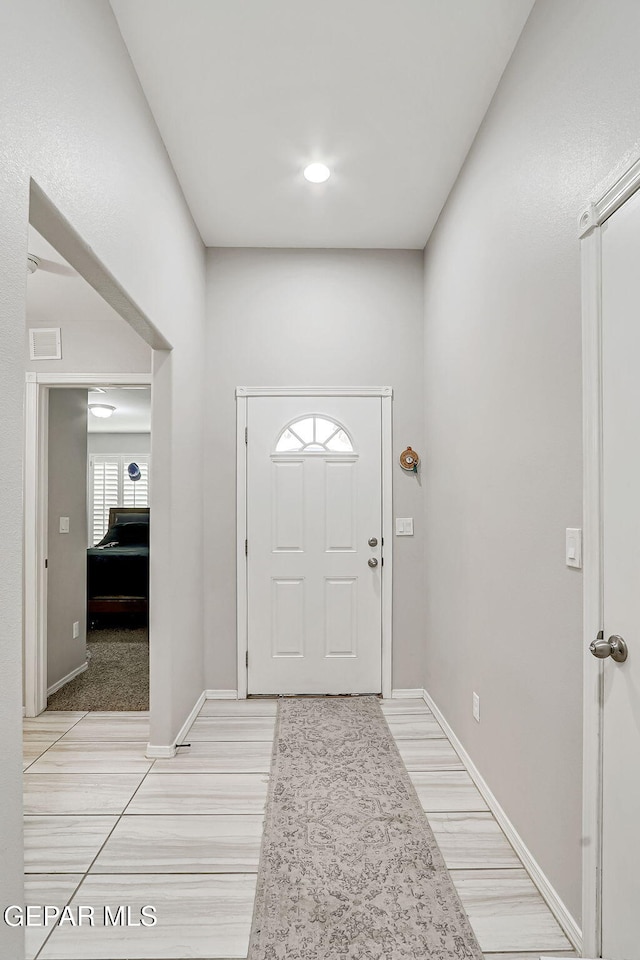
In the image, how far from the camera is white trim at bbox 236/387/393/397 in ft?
12.6

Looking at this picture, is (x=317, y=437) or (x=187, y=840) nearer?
(x=187, y=840)

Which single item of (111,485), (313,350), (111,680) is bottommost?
(111,680)

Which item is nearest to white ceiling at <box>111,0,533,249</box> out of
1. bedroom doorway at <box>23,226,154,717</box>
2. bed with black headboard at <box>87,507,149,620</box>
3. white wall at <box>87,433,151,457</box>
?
bedroom doorway at <box>23,226,154,717</box>

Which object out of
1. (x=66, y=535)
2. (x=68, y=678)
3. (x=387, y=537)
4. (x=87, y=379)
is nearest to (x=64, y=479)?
(x=66, y=535)

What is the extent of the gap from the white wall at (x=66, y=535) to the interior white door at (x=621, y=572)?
3594mm

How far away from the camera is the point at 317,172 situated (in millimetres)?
2977

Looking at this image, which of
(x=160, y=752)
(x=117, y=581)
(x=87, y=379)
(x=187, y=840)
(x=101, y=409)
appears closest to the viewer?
(x=187, y=840)

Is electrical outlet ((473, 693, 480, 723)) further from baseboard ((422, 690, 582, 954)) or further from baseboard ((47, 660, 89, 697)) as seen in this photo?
baseboard ((47, 660, 89, 697))

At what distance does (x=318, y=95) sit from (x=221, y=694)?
3312 millimetres

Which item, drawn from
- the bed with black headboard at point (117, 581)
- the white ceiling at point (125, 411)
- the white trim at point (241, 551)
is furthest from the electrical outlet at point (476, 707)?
the bed with black headboard at point (117, 581)

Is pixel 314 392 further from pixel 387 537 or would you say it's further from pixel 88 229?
pixel 88 229

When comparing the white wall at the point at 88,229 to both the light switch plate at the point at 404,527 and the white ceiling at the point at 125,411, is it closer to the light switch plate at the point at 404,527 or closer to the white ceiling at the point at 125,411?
the light switch plate at the point at 404,527

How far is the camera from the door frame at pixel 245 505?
3807mm

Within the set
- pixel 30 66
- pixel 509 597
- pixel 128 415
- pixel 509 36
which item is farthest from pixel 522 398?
pixel 128 415
